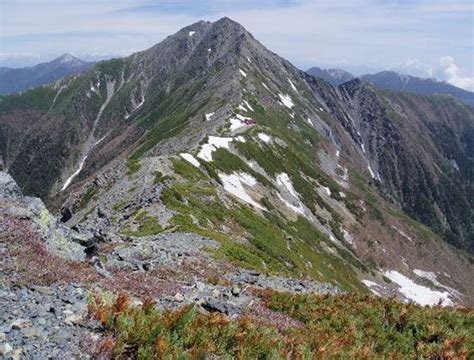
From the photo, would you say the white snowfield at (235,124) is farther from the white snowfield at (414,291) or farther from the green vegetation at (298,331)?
the green vegetation at (298,331)

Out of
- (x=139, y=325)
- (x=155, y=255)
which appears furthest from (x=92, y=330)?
(x=155, y=255)

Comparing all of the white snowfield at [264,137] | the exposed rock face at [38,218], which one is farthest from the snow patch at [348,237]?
the exposed rock face at [38,218]

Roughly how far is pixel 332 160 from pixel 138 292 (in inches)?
7267

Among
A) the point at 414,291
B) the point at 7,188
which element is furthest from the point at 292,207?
the point at 7,188

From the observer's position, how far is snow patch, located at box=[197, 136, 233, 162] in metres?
93.2

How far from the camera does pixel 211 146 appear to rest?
331ft

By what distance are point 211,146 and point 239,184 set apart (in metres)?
12.1

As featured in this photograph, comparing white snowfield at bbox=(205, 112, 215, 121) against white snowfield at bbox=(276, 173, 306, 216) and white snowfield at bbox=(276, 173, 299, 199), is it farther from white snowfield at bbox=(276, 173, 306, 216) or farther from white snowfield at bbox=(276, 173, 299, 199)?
white snowfield at bbox=(276, 173, 299, 199)

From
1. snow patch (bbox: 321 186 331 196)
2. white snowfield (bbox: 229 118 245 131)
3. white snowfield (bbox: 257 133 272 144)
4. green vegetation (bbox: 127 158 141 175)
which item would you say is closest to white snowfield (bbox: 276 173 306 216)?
white snowfield (bbox: 257 133 272 144)

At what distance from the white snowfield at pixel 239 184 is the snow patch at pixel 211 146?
5.35 metres

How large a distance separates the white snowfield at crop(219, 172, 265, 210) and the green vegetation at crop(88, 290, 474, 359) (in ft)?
207

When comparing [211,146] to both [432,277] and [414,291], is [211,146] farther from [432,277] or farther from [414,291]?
[432,277]

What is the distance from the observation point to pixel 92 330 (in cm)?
1126

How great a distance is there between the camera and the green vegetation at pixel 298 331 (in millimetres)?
11164
